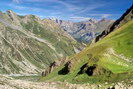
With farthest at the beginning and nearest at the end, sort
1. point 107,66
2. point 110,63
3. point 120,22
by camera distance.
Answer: point 120,22 → point 110,63 → point 107,66

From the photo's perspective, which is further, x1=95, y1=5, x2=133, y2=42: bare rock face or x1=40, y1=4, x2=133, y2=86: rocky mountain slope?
x1=95, y1=5, x2=133, y2=42: bare rock face

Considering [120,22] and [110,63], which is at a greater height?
[120,22]

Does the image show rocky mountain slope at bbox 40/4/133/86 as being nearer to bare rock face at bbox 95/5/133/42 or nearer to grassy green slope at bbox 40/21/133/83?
grassy green slope at bbox 40/21/133/83

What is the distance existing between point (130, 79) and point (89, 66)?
22.3 metres

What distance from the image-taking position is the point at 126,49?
8969cm

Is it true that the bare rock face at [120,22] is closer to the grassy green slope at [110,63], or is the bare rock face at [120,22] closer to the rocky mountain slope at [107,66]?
the grassy green slope at [110,63]

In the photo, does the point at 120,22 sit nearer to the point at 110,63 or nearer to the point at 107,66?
the point at 110,63

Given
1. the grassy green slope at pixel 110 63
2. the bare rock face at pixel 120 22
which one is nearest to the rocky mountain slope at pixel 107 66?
the grassy green slope at pixel 110 63

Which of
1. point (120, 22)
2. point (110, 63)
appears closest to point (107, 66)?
point (110, 63)

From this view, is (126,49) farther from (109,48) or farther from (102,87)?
(102,87)

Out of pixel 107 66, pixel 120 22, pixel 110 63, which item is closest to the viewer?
pixel 107 66

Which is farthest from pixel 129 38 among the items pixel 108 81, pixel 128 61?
pixel 108 81

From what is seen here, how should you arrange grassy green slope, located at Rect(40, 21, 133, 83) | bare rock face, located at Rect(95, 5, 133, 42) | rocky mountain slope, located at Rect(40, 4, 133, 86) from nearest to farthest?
rocky mountain slope, located at Rect(40, 4, 133, 86), grassy green slope, located at Rect(40, 21, 133, 83), bare rock face, located at Rect(95, 5, 133, 42)

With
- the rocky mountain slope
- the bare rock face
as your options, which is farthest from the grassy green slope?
the bare rock face
